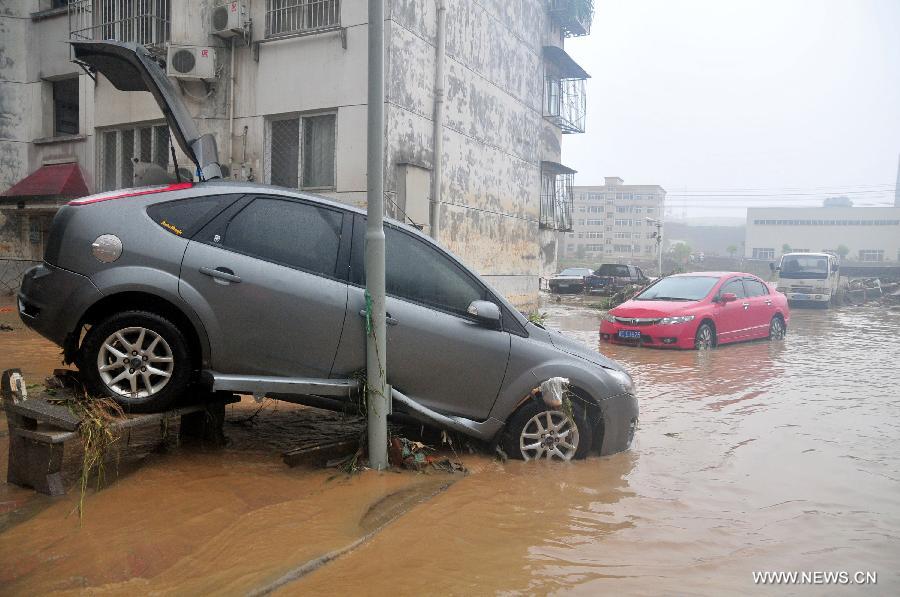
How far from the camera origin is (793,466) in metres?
5.73

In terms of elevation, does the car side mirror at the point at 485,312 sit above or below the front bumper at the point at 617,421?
above

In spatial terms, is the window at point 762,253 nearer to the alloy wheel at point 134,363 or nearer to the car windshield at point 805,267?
the car windshield at point 805,267

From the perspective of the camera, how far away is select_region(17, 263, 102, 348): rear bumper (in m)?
4.41

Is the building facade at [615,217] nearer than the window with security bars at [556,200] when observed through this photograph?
No

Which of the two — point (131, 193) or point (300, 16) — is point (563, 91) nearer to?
point (300, 16)

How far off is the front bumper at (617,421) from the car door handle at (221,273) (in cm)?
295

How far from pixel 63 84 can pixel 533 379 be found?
54.5ft

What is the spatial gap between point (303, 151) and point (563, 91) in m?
12.5

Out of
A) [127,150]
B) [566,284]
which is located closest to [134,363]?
[127,150]

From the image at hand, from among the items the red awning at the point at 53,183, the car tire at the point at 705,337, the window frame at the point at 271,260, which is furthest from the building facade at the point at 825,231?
the window frame at the point at 271,260

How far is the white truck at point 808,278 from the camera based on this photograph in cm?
2553

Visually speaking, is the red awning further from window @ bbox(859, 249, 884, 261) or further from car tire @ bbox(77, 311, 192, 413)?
window @ bbox(859, 249, 884, 261)

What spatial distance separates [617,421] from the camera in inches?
216

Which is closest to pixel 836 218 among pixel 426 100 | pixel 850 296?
pixel 850 296
